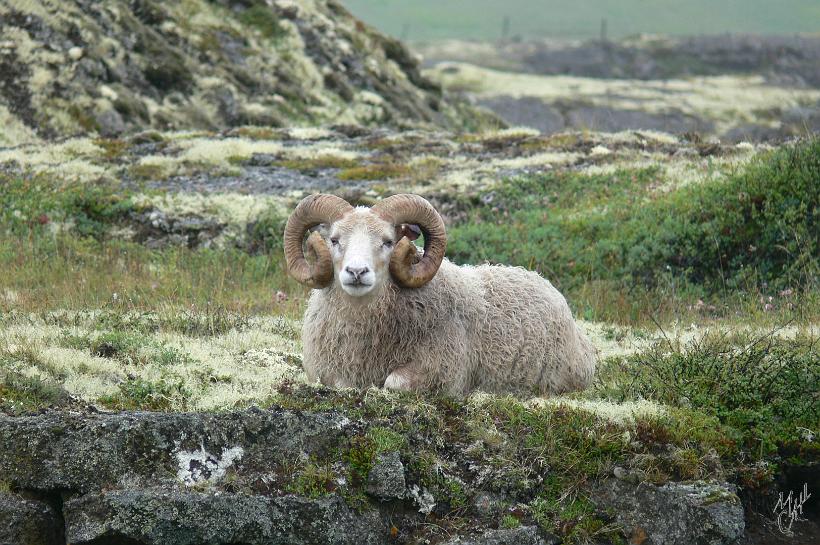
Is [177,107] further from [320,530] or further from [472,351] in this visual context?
[320,530]

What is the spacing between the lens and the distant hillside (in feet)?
109

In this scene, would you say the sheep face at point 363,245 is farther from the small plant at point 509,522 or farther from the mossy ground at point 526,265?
the small plant at point 509,522

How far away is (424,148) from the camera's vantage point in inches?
1176

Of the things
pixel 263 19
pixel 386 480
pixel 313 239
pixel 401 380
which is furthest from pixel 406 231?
pixel 263 19

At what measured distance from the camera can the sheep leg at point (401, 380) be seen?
402 inches

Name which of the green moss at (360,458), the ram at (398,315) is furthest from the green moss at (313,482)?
the ram at (398,315)

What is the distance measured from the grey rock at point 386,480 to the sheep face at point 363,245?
1.80 metres

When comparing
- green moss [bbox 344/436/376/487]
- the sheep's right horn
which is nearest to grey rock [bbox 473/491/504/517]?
green moss [bbox 344/436/376/487]

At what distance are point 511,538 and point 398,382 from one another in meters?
2.31

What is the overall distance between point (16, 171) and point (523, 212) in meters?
12.8

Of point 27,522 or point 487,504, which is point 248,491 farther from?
point 487,504

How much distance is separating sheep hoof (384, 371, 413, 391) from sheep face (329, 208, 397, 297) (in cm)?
91

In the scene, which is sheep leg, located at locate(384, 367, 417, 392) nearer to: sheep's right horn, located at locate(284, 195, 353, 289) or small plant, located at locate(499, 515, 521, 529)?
sheep's right horn, located at locate(284, 195, 353, 289)

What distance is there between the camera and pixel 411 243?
10758 millimetres
